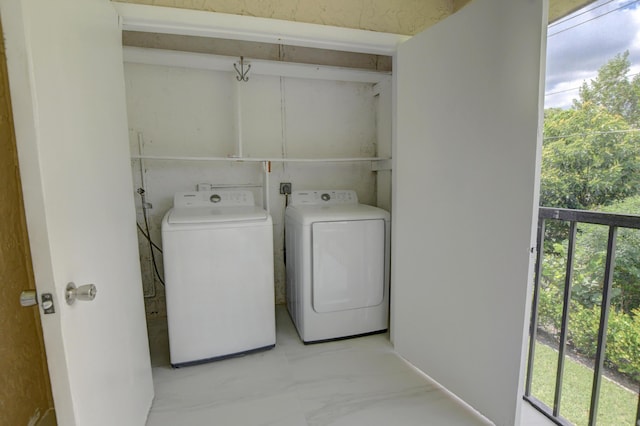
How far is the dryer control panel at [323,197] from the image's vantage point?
2482 mm

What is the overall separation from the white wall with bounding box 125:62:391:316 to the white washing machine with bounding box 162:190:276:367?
59 centimetres

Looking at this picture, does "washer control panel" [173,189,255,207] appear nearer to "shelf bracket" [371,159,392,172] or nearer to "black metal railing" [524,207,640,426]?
"shelf bracket" [371,159,392,172]

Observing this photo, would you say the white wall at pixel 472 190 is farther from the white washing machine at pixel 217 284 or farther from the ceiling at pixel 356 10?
the white washing machine at pixel 217 284

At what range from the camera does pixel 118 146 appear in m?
1.24

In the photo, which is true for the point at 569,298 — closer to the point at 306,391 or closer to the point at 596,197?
the point at 596,197

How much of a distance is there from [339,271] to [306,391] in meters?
0.75

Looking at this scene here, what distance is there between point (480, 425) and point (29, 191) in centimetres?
190

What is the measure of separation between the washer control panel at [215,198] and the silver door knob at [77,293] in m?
1.54

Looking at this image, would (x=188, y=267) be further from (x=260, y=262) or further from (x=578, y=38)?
(x=578, y=38)

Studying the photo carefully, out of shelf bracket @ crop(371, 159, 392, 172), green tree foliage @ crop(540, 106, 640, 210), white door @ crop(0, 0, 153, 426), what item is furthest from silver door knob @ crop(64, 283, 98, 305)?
shelf bracket @ crop(371, 159, 392, 172)

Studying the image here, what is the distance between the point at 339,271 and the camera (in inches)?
81.0

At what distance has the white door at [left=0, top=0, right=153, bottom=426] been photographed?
25.3 inches

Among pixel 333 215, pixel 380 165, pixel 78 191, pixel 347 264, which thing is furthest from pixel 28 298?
pixel 380 165

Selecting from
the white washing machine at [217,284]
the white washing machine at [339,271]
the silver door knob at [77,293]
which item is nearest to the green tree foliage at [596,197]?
the white washing machine at [339,271]
